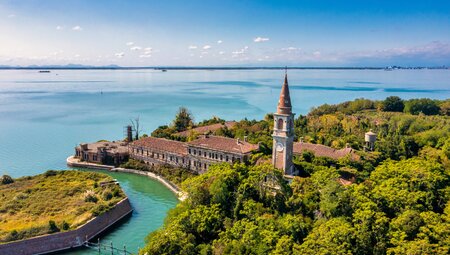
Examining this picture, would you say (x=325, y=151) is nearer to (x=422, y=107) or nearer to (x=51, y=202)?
(x=51, y=202)

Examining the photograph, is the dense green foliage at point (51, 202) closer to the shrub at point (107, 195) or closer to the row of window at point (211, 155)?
the shrub at point (107, 195)

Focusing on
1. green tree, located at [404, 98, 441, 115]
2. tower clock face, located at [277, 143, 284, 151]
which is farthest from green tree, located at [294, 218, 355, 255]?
green tree, located at [404, 98, 441, 115]

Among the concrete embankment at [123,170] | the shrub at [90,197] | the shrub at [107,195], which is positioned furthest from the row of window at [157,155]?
the shrub at [90,197]

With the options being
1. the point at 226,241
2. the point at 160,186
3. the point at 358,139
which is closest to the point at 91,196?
the point at 160,186

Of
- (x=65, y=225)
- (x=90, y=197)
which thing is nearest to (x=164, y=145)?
(x=90, y=197)

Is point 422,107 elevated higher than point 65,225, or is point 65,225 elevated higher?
point 422,107

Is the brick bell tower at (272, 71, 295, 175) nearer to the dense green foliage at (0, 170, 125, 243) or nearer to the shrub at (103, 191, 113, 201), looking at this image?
the dense green foliage at (0, 170, 125, 243)
